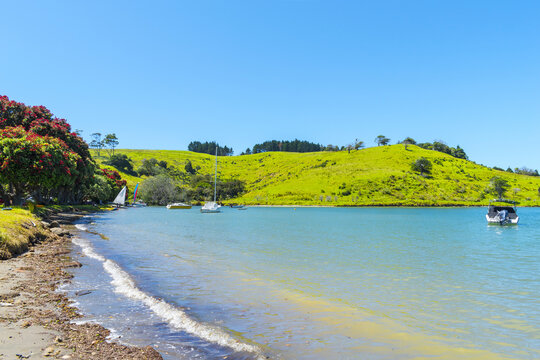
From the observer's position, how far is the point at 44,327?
9.15 meters

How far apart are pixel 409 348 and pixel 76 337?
8.52 meters

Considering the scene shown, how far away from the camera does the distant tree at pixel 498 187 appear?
155 meters

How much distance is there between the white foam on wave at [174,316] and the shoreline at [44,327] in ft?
6.32

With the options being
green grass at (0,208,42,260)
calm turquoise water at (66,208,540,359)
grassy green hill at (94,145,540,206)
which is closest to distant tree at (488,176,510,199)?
grassy green hill at (94,145,540,206)

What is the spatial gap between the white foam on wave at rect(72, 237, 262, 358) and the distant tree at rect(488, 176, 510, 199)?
174283mm

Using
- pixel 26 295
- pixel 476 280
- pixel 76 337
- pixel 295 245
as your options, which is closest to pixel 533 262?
pixel 476 280

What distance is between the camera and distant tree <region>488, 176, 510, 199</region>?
15519cm

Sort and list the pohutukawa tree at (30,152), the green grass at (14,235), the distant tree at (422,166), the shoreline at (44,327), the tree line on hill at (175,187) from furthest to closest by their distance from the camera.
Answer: the distant tree at (422,166) < the tree line on hill at (175,187) < the pohutukawa tree at (30,152) < the green grass at (14,235) < the shoreline at (44,327)

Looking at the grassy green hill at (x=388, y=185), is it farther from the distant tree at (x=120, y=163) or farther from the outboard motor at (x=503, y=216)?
the outboard motor at (x=503, y=216)

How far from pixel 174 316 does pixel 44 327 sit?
3.61m

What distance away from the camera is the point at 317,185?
6747 inches

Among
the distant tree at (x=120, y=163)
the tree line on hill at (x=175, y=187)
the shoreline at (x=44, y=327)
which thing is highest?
the distant tree at (x=120, y=163)

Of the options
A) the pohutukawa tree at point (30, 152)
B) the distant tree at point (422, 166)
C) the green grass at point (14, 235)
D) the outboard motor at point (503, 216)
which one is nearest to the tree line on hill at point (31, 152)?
the pohutukawa tree at point (30, 152)

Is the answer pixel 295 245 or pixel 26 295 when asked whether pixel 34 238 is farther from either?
pixel 295 245
